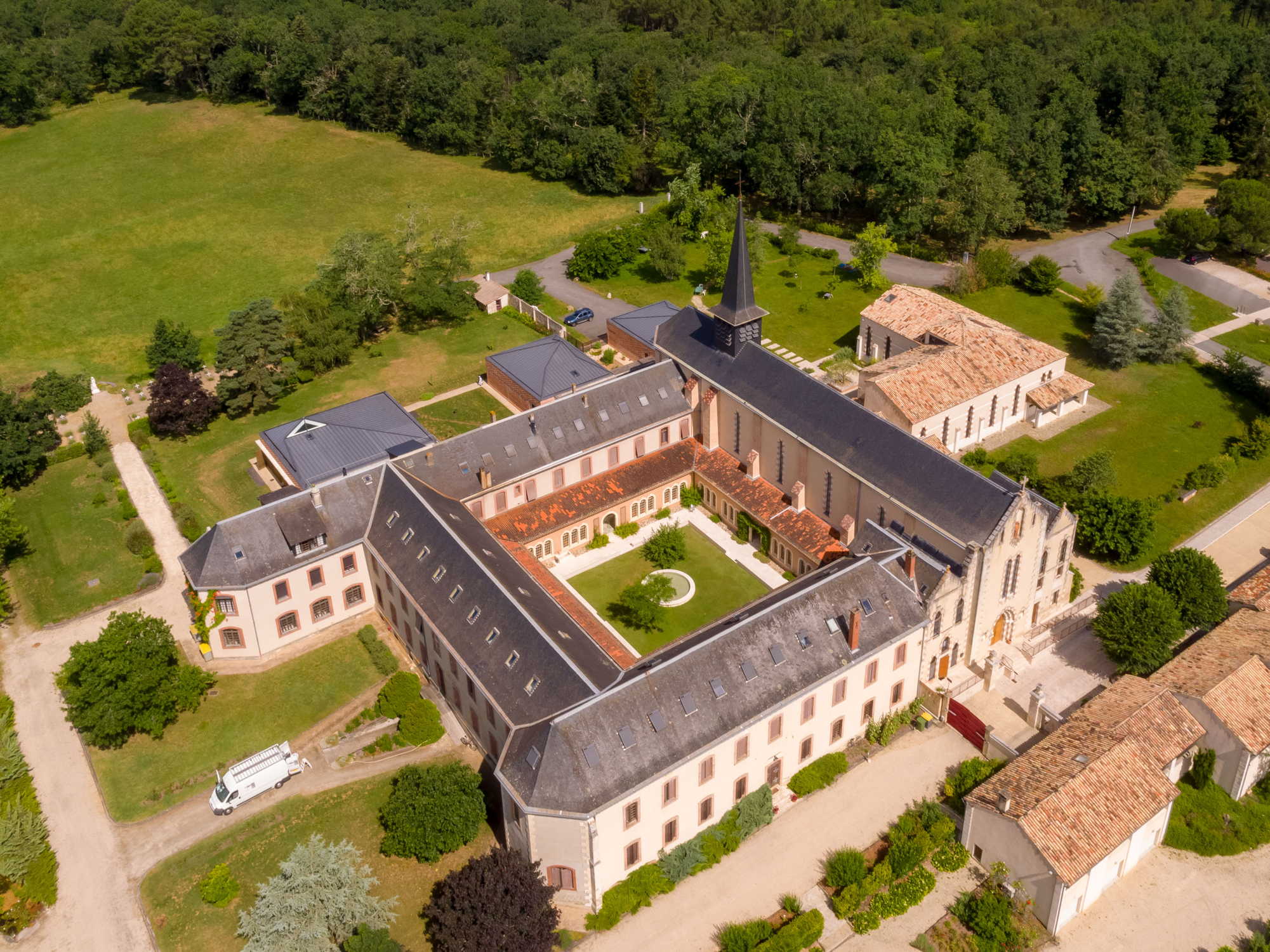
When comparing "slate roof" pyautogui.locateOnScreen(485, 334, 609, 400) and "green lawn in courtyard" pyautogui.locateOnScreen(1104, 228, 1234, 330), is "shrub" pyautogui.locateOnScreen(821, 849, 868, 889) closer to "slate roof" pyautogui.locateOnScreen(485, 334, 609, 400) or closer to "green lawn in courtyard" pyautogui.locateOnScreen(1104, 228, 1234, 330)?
"slate roof" pyautogui.locateOnScreen(485, 334, 609, 400)

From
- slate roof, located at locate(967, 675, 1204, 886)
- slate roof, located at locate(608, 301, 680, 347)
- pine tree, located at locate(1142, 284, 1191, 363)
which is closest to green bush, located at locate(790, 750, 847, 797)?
slate roof, located at locate(967, 675, 1204, 886)

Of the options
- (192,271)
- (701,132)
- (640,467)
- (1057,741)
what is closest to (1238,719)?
(1057,741)

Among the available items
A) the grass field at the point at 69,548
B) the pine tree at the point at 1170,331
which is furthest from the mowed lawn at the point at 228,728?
the pine tree at the point at 1170,331

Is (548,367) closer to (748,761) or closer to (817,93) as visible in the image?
(748,761)

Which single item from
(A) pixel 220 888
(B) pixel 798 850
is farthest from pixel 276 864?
(B) pixel 798 850

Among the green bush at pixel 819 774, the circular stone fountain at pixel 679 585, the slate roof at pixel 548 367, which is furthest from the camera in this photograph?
the slate roof at pixel 548 367

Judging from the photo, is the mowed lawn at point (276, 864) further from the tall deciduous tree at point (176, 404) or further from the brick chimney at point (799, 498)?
the tall deciduous tree at point (176, 404)
